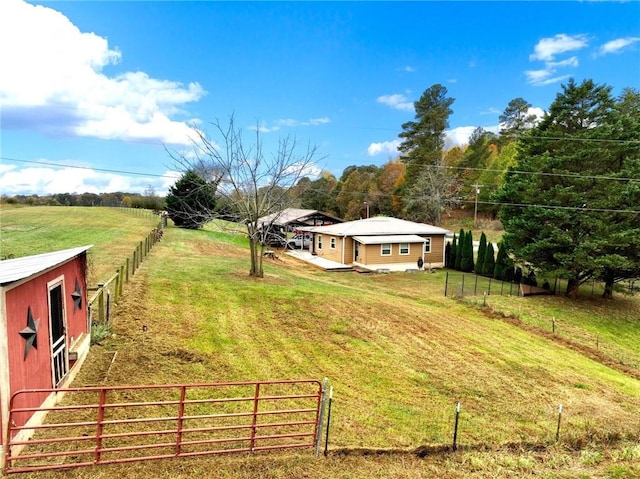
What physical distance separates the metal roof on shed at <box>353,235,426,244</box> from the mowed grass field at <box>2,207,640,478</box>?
424 inches

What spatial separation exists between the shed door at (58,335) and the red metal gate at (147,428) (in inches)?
19.6

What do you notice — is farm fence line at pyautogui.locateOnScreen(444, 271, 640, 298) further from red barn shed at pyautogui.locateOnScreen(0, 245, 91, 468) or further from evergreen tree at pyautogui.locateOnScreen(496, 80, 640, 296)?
red barn shed at pyautogui.locateOnScreen(0, 245, 91, 468)

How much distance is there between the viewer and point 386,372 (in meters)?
9.56

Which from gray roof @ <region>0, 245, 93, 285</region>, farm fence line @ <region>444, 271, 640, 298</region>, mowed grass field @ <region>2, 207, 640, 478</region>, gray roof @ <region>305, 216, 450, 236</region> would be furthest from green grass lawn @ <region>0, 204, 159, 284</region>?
farm fence line @ <region>444, 271, 640, 298</region>

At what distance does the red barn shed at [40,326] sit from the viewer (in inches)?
197

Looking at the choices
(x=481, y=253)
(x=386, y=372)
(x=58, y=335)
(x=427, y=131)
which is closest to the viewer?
(x=58, y=335)

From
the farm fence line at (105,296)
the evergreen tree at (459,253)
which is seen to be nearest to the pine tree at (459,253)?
the evergreen tree at (459,253)

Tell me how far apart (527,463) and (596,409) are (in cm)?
369

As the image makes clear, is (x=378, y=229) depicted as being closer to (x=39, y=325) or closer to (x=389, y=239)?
(x=389, y=239)

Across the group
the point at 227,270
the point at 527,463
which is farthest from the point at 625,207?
the point at 227,270

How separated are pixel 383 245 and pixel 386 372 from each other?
1944 centimetres

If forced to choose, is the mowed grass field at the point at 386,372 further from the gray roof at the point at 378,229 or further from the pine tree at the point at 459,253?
the gray roof at the point at 378,229

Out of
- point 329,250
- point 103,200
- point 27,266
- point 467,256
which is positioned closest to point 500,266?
point 467,256

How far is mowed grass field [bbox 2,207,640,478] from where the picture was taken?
5.88 m
